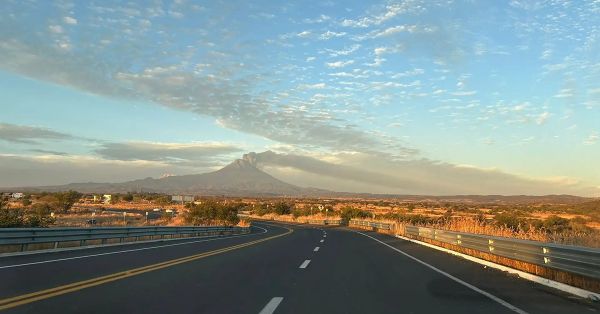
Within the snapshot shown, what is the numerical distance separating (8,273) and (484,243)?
14.8m

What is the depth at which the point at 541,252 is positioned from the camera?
12812mm

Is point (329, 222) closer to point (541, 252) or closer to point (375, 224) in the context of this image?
point (375, 224)

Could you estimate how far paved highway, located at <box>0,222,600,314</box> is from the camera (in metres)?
8.29

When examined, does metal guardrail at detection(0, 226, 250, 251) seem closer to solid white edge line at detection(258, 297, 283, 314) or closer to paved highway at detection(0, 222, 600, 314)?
paved highway at detection(0, 222, 600, 314)

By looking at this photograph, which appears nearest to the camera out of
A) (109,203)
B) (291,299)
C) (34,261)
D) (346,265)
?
(291,299)

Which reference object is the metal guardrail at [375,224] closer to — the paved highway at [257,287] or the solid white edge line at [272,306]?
the paved highway at [257,287]

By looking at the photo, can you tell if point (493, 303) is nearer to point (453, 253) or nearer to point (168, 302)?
point (168, 302)

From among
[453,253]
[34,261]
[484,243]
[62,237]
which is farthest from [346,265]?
[62,237]

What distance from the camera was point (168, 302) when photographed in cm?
849

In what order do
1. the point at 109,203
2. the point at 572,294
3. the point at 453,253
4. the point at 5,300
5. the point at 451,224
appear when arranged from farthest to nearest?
the point at 109,203, the point at 451,224, the point at 453,253, the point at 572,294, the point at 5,300

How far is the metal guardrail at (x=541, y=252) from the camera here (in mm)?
10199

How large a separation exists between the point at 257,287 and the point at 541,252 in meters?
7.41

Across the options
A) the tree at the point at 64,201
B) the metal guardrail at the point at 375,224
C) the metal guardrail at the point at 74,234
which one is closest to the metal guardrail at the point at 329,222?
the metal guardrail at the point at 375,224

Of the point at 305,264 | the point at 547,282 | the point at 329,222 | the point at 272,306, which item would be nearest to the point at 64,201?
the point at 329,222
